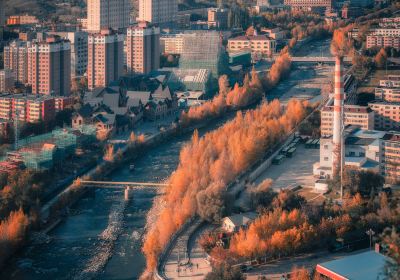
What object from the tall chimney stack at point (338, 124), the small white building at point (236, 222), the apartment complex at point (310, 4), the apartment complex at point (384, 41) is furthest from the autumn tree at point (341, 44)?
the small white building at point (236, 222)

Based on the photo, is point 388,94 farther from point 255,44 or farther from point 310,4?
point 310,4

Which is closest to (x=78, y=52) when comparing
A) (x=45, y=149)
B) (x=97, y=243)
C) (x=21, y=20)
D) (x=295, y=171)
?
(x=21, y=20)

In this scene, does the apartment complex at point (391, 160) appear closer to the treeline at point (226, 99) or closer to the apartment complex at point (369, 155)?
the apartment complex at point (369, 155)

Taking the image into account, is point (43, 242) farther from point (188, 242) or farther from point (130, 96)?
point (130, 96)

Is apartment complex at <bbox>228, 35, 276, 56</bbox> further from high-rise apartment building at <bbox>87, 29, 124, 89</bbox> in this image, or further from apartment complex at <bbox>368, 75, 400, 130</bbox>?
apartment complex at <bbox>368, 75, 400, 130</bbox>

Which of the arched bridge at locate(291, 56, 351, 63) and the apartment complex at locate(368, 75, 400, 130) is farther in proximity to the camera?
the arched bridge at locate(291, 56, 351, 63)

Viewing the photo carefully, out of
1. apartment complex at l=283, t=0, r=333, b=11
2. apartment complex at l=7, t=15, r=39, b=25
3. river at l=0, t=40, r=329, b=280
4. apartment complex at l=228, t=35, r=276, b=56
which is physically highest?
apartment complex at l=283, t=0, r=333, b=11

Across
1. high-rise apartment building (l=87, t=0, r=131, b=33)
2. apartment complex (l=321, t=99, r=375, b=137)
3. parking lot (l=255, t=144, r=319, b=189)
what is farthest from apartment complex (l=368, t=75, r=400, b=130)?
high-rise apartment building (l=87, t=0, r=131, b=33)
